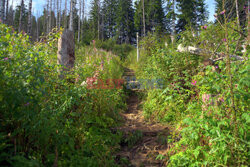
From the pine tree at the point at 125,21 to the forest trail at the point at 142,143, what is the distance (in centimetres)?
2714

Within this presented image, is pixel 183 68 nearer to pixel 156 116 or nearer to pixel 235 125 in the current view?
pixel 156 116

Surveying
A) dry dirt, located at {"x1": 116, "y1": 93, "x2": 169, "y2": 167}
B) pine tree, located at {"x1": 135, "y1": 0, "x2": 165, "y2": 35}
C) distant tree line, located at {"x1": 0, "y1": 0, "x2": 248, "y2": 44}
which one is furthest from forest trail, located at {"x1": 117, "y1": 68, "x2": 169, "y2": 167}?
pine tree, located at {"x1": 135, "y1": 0, "x2": 165, "y2": 35}

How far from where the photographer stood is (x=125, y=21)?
29.8 meters

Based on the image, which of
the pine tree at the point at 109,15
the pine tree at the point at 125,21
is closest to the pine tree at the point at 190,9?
the pine tree at the point at 125,21

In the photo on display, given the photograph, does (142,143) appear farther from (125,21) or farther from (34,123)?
(125,21)

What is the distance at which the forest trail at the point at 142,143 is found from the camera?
2128 millimetres

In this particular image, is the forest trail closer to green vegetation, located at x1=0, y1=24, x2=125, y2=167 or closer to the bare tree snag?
green vegetation, located at x1=0, y1=24, x2=125, y2=167

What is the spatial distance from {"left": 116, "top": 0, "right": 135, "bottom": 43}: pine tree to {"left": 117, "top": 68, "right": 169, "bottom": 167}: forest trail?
89.0 ft

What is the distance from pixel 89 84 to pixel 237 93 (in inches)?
79.2

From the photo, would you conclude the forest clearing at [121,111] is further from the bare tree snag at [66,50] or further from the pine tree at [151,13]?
the pine tree at [151,13]

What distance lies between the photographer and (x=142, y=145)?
254 centimetres

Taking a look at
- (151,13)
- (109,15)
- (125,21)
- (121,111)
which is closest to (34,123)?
(121,111)

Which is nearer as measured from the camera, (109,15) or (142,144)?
(142,144)

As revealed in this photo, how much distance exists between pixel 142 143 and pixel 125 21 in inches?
1176
